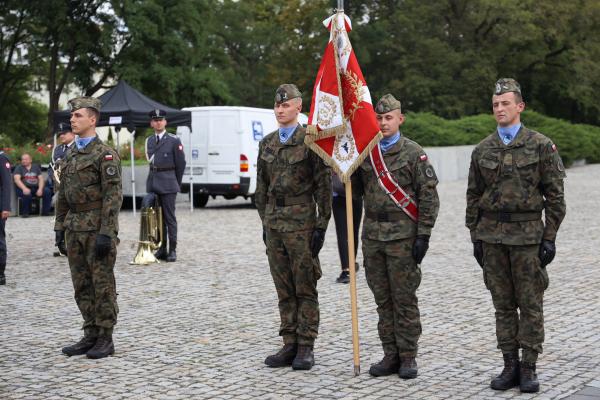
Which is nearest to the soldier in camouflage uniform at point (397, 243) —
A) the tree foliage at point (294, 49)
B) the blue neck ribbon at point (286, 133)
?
the blue neck ribbon at point (286, 133)

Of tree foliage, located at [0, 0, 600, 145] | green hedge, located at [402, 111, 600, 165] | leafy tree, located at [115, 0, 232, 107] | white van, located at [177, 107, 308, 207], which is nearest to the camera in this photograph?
white van, located at [177, 107, 308, 207]

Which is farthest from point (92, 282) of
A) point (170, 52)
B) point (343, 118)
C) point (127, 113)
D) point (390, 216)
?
point (170, 52)

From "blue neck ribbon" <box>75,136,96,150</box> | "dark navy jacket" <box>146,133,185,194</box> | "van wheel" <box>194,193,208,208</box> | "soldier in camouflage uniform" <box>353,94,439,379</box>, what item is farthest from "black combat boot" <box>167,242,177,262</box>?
"van wheel" <box>194,193,208,208</box>

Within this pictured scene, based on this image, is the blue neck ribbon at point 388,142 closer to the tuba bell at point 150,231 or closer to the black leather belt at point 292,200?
the black leather belt at point 292,200

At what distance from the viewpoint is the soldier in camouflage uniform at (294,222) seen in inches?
284

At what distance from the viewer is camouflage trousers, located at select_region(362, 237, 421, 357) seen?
690cm

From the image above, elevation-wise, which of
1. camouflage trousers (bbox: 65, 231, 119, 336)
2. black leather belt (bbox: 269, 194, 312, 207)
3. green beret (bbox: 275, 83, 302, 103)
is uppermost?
green beret (bbox: 275, 83, 302, 103)

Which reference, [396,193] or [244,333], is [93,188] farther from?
[396,193]

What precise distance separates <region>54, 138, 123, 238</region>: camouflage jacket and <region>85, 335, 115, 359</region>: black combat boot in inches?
31.4

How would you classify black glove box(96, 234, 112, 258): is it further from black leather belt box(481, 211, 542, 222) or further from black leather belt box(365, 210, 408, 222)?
black leather belt box(481, 211, 542, 222)

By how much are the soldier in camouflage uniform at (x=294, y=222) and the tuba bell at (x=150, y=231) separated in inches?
256

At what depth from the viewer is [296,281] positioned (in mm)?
7273

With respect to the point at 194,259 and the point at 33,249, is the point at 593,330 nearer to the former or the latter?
the point at 194,259

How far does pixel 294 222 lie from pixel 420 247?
37.1 inches
